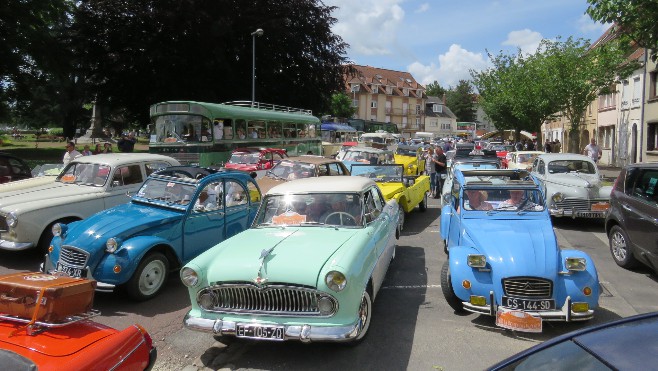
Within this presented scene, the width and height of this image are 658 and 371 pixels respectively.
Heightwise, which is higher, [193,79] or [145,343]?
[193,79]

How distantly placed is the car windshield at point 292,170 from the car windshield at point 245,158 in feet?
13.9

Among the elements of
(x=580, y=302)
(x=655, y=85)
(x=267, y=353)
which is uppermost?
(x=655, y=85)

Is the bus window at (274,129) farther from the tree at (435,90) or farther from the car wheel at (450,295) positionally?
the tree at (435,90)

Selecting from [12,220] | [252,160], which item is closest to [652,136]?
[252,160]

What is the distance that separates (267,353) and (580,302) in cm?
335

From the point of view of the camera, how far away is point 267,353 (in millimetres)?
4973

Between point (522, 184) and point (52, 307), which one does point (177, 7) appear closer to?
point (522, 184)

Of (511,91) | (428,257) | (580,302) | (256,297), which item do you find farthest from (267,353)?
(511,91)

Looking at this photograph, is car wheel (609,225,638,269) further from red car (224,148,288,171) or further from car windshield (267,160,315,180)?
red car (224,148,288,171)

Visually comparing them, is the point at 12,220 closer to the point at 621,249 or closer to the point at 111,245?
the point at 111,245

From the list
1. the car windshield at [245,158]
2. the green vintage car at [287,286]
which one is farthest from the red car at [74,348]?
the car windshield at [245,158]

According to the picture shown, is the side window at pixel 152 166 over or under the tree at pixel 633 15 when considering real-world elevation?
under

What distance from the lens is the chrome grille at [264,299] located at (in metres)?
4.59

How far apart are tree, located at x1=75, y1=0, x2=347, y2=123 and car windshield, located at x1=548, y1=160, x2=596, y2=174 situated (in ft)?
72.8
